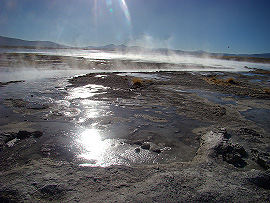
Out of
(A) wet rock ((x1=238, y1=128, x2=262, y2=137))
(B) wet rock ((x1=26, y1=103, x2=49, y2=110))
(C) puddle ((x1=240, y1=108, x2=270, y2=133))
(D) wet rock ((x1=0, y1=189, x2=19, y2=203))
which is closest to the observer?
(D) wet rock ((x1=0, y1=189, x2=19, y2=203))

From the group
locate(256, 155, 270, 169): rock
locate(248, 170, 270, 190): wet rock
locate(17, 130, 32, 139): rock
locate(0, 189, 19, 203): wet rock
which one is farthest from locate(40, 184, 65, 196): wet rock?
locate(256, 155, 270, 169): rock

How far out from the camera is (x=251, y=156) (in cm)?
417

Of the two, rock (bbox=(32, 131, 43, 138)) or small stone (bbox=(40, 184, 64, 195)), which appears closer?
small stone (bbox=(40, 184, 64, 195))

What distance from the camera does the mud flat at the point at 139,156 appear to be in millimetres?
2842

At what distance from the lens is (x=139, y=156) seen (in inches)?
161

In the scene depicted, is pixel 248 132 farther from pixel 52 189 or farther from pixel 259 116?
pixel 52 189

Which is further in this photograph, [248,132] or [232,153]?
[248,132]

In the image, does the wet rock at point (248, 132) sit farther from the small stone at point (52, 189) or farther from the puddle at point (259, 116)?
the small stone at point (52, 189)

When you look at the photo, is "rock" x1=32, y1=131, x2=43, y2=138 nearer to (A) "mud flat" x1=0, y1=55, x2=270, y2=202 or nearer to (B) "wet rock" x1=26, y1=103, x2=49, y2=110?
(A) "mud flat" x1=0, y1=55, x2=270, y2=202

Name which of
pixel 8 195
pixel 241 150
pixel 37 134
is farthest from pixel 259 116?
pixel 8 195

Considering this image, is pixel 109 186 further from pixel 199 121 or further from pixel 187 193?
pixel 199 121

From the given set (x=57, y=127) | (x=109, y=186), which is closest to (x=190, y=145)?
(x=109, y=186)

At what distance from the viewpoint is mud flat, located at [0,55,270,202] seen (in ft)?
9.32

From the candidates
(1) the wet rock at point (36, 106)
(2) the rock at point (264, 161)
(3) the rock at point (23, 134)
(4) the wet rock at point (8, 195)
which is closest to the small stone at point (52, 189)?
(4) the wet rock at point (8, 195)
